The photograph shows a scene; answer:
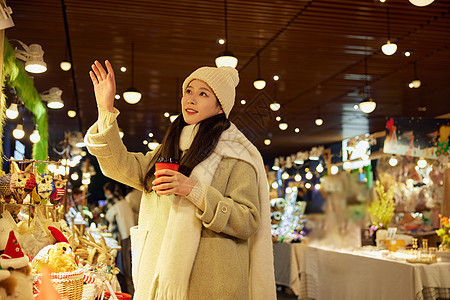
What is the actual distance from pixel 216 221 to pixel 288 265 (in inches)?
269

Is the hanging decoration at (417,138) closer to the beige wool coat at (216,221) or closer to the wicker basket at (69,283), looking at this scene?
the beige wool coat at (216,221)

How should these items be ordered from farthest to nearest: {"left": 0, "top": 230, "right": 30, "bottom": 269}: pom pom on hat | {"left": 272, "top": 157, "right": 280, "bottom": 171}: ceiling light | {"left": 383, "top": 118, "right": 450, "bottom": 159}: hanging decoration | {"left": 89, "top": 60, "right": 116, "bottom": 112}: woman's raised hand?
{"left": 272, "top": 157, "right": 280, "bottom": 171}: ceiling light, {"left": 383, "top": 118, "right": 450, "bottom": 159}: hanging decoration, {"left": 89, "top": 60, "right": 116, "bottom": 112}: woman's raised hand, {"left": 0, "top": 230, "right": 30, "bottom": 269}: pom pom on hat

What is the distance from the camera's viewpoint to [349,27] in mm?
6363

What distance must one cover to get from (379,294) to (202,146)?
4087mm

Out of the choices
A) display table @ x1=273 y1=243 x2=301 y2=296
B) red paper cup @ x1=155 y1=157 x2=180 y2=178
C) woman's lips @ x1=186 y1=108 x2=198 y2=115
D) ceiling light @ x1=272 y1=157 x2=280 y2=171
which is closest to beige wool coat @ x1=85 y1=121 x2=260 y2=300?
red paper cup @ x1=155 y1=157 x2=180 y2=178

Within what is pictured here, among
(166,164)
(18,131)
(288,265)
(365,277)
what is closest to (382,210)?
(365,277)

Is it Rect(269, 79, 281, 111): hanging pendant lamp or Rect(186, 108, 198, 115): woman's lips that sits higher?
Rect(269, 79, 281, 111): hanging pendant lamp

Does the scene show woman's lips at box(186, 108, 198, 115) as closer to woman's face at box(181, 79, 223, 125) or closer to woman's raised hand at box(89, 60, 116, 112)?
woman's face at box(181, 79, 223, 125)

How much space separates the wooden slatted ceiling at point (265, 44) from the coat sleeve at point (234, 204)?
1.86 metres

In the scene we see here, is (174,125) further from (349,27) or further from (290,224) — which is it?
(290,224)

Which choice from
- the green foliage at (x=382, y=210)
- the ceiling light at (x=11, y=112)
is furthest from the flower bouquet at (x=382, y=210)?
the ceiling light at (x=11, y=112)

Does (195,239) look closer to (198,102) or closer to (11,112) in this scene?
(198,102)

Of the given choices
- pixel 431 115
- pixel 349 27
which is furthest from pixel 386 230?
pixel 431 115

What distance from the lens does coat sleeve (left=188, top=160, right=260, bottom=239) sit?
5.38ft
